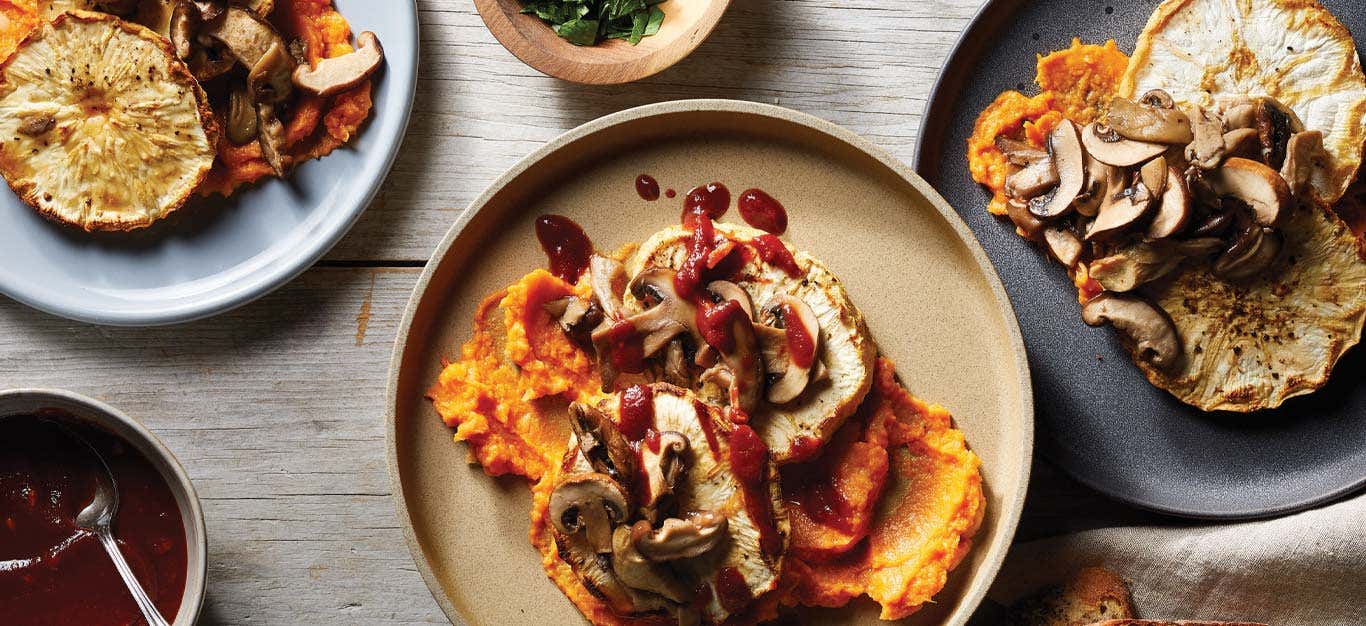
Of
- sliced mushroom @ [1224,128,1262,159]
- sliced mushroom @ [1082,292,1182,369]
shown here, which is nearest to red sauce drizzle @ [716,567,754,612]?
sliced mushroom @ [1082,292,1182,369]

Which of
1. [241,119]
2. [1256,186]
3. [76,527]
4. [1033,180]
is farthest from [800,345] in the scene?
[76,527]

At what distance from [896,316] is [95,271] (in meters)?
3.54

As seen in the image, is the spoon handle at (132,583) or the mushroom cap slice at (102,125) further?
the mushroom cap slice at (102,125)

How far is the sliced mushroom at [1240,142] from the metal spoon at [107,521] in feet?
15.5

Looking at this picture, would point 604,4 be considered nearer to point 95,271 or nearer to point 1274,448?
point 95,271

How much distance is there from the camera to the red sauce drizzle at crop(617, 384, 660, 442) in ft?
12.6

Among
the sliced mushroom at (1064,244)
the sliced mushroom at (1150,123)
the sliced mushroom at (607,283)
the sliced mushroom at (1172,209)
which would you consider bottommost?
the sliced mushroom at (607,283)

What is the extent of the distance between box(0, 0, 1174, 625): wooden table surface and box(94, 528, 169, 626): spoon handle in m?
0.55

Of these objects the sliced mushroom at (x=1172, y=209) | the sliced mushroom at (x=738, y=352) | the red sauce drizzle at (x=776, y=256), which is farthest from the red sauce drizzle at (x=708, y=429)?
the sliced mushroom at (x=1172, y=209)

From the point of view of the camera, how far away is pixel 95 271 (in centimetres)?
443

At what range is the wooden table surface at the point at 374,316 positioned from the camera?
4.64 meters

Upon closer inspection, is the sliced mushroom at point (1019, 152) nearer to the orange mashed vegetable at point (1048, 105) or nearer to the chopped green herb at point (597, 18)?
the orange mashed vegetable at point (1048, 105)

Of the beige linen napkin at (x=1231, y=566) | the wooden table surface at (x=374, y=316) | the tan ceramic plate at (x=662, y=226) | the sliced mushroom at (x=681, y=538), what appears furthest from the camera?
the wooden table surface at (x=374, y=316)

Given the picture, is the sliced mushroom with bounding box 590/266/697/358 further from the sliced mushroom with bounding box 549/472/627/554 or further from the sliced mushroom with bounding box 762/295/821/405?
the sliced mushroom with bounding box 549/472/627/554
